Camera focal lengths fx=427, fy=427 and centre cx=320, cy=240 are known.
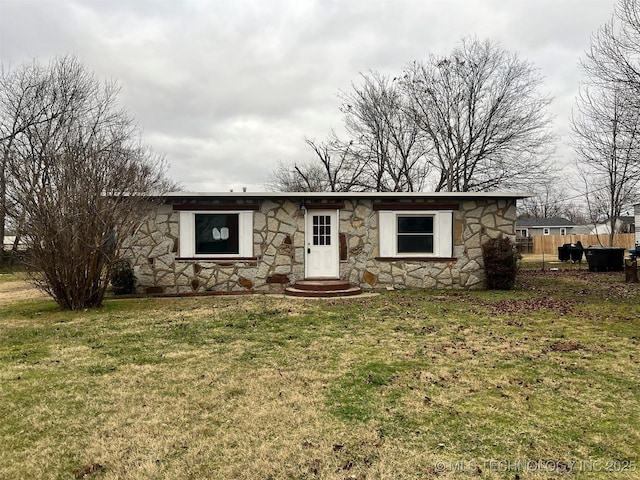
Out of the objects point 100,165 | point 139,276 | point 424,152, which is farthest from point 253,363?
point 424,152

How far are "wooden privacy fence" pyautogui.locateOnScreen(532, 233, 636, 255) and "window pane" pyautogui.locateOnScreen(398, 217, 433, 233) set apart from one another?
24697mm

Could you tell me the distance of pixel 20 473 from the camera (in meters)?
2.67

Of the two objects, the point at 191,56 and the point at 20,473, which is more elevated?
the point at 191,56

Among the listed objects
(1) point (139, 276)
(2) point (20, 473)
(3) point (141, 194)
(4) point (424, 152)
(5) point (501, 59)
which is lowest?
(2) point (20, 473)

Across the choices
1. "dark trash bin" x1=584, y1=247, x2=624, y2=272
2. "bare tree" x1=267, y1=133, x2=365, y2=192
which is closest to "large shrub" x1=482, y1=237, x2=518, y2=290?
"dark trash bin" x1=584, y1=247, x2=624, y2=272

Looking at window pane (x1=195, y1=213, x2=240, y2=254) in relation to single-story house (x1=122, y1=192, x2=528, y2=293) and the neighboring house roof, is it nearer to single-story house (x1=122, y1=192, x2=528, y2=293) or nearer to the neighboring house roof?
single-story house (x1=122, y1=192, x2=528, y2=293)

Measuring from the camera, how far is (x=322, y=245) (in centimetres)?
1138

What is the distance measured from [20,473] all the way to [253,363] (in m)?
2.54

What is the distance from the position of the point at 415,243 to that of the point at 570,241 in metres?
27.1

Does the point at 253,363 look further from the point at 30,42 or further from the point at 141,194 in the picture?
the point at 30,42

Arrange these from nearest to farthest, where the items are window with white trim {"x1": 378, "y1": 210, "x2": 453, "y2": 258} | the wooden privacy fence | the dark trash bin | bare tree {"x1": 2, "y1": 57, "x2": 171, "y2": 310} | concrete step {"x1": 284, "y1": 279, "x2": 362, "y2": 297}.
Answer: bare tree {"x1": 2, "y1": 57, "x2": 171, "y2": 310} → concrete step {"x1": 284, "y1": 279, "x2": 362, "y2": 297} → window with white trim {"x1": 378, "y1": 210, "x2": 453, "y2": 258} → the dark trash bin → the wooden privacy fence

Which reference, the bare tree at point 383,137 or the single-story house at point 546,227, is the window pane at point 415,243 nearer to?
the bare tree at point 383,137

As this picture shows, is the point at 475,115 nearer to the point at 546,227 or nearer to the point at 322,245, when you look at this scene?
the point at 322,245

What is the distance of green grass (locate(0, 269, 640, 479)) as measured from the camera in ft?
9.16
